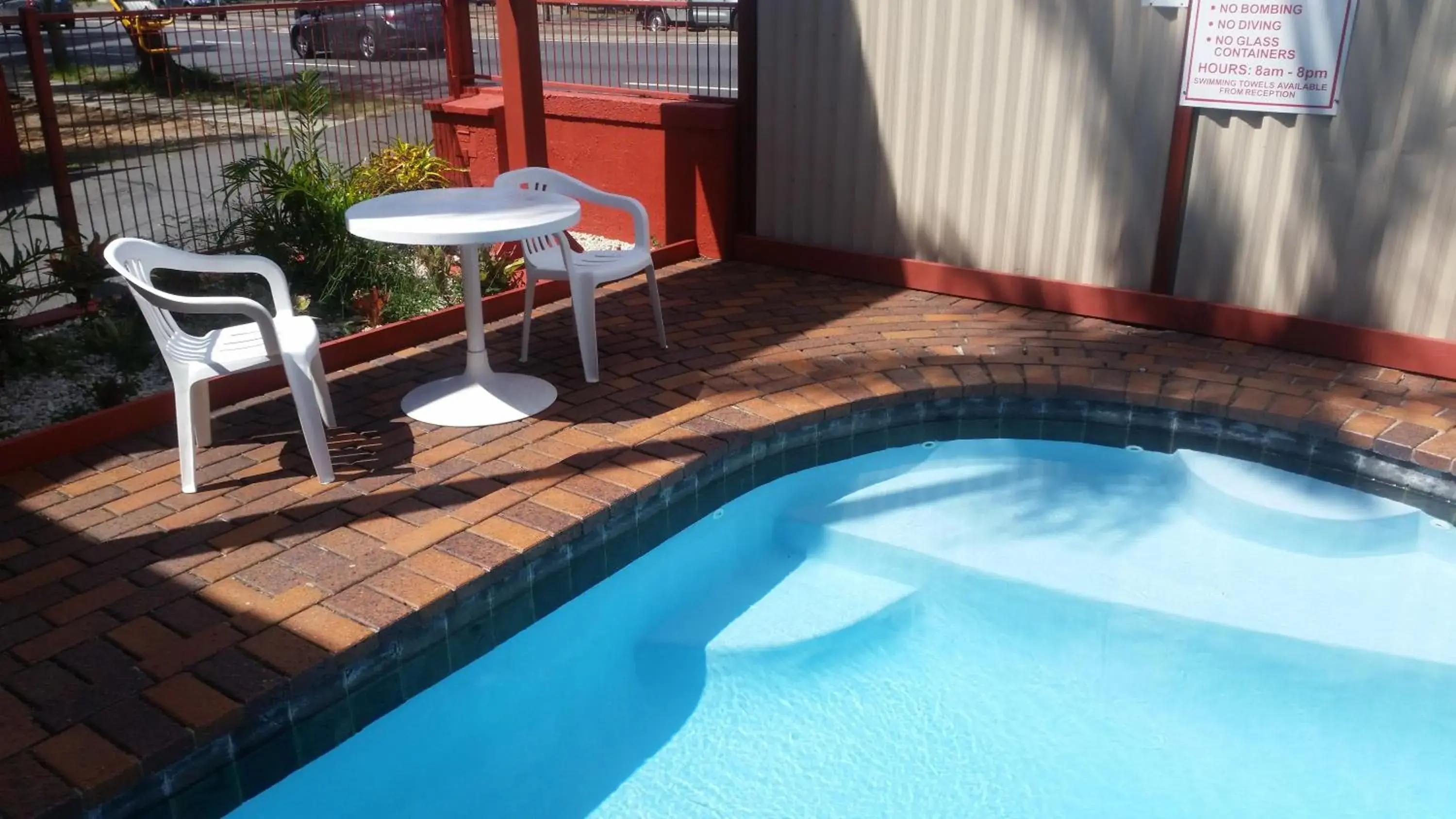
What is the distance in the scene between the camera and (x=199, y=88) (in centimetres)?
615

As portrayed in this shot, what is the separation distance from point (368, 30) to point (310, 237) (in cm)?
169

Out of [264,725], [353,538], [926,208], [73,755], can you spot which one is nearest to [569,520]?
[353,538]

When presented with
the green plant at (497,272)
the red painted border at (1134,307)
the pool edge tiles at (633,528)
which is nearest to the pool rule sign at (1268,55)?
the red painted border at (1134,307)

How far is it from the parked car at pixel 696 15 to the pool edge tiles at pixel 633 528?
10.2 ft

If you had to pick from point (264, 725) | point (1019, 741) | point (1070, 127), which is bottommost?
point (1019, 741)

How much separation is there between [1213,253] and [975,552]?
2252mm

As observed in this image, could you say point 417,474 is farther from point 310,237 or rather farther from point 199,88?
point 199,88

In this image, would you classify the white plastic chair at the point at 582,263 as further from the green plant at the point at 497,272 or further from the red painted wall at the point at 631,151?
the red painted wall at the point at 631,151

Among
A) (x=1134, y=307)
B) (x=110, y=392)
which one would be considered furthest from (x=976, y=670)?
(x=110, y=392)

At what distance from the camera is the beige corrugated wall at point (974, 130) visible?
5.31 m

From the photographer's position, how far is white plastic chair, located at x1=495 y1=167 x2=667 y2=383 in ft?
15.0

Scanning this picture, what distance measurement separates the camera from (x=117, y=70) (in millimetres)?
6234

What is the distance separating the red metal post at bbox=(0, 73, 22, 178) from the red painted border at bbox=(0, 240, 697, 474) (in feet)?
7.84

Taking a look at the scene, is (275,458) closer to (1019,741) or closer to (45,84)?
(45,84)
